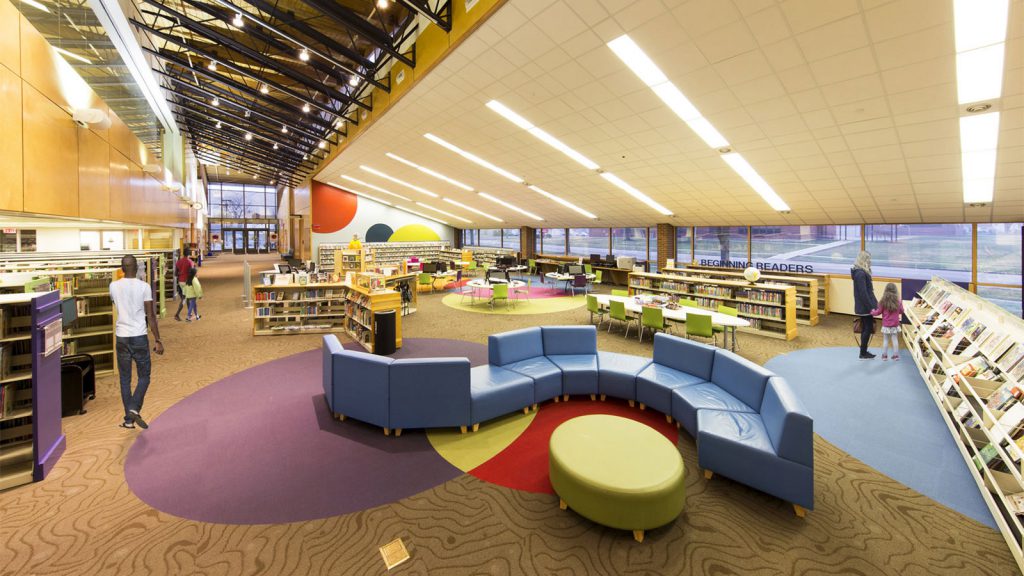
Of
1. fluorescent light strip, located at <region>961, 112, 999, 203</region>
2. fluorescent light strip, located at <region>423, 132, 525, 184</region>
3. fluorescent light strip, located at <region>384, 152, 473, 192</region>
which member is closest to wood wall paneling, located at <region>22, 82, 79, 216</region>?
fluorescent light strip, located at <region>423, 132, 525, 184</region>

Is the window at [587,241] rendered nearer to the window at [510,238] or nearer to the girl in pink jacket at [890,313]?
the window at [510,238]

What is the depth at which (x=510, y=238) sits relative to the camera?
23328 millimetres

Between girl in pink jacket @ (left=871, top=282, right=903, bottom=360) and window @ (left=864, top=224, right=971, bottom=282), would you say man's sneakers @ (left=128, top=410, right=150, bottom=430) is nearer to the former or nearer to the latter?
girl in pink jacket @ (left=871, top=282, right=903, bottom=360)

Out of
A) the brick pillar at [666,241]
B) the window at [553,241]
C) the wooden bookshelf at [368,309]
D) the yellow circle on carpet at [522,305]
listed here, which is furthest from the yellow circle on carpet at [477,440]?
the window at [553,241]

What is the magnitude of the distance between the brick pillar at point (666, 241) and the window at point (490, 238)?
1088 cm

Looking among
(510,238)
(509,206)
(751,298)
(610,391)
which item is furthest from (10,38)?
(510,238)

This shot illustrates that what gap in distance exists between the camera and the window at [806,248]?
11320 mm

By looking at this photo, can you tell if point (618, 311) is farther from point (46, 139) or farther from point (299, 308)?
point (46, 139)

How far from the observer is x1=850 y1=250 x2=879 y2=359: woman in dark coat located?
21.9 ft

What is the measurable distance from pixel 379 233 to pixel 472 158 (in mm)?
12896

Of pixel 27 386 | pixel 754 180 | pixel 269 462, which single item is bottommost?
pixel 269 462

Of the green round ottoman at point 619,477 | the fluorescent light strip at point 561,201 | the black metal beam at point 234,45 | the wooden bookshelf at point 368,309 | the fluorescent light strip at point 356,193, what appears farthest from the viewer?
the fluorescent light strip at point 356,193

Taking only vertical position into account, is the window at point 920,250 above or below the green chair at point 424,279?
above

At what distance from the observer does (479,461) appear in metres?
3.81
